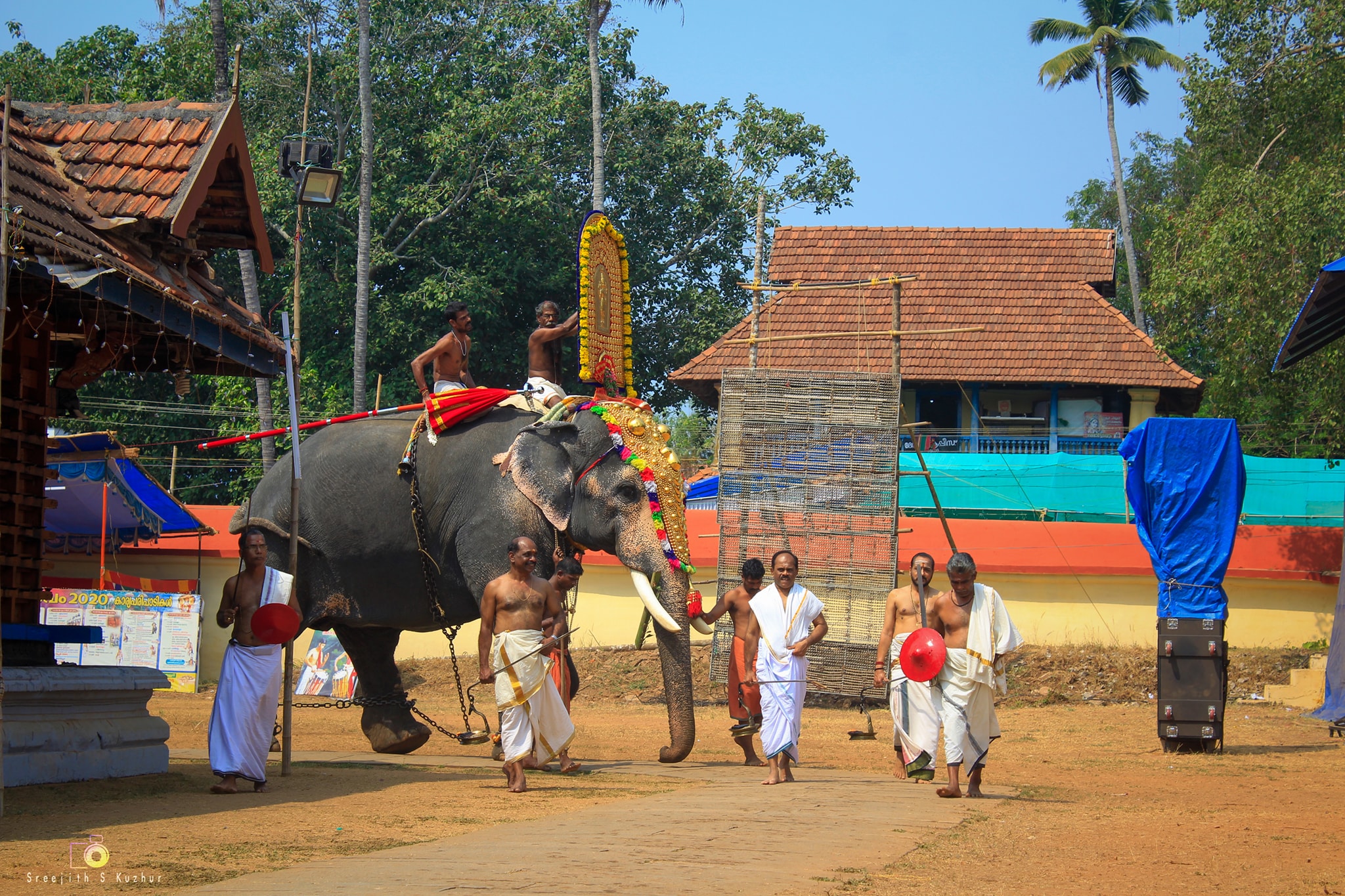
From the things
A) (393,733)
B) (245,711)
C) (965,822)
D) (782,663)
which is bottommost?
(393,733)

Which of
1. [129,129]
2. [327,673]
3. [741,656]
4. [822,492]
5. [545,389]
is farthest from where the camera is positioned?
[327,673]

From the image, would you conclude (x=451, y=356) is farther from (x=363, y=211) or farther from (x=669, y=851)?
(x=363, y=211)

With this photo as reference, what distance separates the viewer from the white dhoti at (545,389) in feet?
34.7

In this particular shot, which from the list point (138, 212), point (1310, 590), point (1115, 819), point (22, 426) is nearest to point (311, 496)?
point (22, 426)

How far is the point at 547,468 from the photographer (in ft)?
32.8

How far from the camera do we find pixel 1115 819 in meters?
7.59

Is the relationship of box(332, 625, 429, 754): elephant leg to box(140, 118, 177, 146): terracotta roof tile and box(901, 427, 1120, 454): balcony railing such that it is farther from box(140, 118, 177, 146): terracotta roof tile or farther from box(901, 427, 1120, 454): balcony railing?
box(901, 427, 1120, 454): balcony railing

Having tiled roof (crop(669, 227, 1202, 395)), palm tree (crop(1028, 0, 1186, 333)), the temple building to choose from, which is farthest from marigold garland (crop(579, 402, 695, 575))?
palm tree (crop(1028, 0, 1186, 333))

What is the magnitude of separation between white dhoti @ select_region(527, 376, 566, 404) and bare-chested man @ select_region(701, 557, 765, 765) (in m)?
2.03

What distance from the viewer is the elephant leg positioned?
36.3 feet

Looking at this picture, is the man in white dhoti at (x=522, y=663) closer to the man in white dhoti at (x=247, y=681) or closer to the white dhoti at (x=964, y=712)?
the man in white dhoti at (x=247, y=681)

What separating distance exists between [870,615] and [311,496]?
6209mm

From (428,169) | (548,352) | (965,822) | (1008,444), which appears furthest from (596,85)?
(965,822)

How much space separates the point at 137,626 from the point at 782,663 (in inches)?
389
